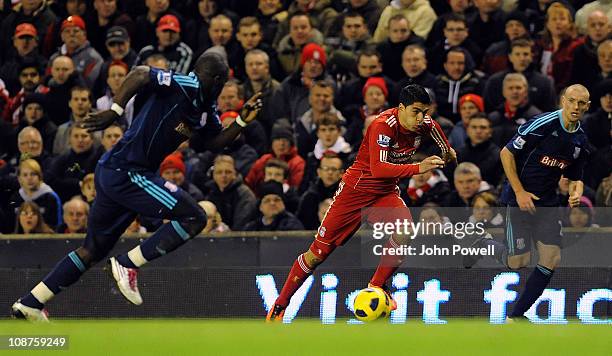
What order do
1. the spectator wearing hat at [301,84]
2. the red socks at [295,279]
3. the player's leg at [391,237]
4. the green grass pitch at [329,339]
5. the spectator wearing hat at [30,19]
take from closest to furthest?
1. the green grass pitch at [329,339]
2. the player's leg at [391,237]
3. the red socks at [295,279]
4. the spectator wearing hat at [301,84]
5. the spectator wearing hat at [30,19]

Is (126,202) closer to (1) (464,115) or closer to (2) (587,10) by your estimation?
(1) (464,115)

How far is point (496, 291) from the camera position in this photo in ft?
47.9

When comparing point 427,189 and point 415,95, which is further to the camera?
point 427,189

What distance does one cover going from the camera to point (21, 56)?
20078 millimetres

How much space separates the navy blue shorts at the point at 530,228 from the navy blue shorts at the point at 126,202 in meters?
3.09

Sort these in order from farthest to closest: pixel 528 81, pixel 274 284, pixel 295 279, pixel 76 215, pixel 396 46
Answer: pixel 396 46 → pixel 528 81 → pixel 76 215 → pixel 274 284 → pixel 295 279

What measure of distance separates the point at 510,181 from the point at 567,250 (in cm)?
107

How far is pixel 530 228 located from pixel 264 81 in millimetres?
4900

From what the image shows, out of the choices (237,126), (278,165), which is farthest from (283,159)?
(237,126)

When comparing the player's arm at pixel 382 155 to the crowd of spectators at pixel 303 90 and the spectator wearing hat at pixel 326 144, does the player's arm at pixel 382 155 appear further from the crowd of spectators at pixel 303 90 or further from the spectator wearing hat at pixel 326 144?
the spectator wearing hat at pixel 326 144

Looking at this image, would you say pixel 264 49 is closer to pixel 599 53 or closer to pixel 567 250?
pixel 599 53

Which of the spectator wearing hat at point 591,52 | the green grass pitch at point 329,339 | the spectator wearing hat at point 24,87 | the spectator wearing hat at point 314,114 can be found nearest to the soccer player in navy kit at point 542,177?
the green grass pitch at point 329,339

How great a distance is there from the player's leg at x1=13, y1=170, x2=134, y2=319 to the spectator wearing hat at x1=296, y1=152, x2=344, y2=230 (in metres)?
3.32

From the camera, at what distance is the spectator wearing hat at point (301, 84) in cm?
1783
